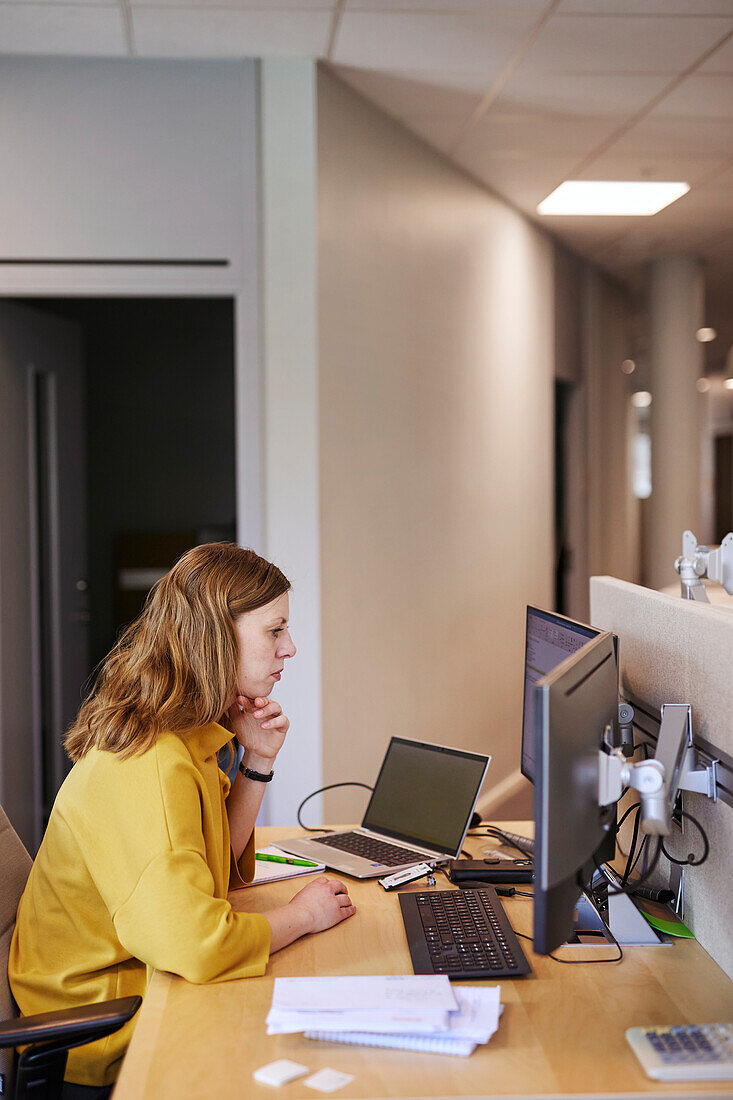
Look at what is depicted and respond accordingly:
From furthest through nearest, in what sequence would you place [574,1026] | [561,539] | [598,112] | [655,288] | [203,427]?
1. [561,539]
2. [655,288]
3. [203,427]
4. [598,112]
5. [574,1026]

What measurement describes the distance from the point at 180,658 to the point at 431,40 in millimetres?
2507

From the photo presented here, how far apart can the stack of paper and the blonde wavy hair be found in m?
0.45

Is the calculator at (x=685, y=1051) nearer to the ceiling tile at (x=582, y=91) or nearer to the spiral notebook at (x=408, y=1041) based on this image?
the spiral notebook at (x=408, y=1041)

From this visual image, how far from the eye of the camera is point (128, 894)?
1.42 m

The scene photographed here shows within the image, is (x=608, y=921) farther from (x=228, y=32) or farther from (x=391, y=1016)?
(x=228, y=32)

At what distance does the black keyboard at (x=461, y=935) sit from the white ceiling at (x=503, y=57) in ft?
8.37

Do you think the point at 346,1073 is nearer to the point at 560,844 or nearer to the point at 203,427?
the point at 560,844

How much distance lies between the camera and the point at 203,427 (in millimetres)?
5484

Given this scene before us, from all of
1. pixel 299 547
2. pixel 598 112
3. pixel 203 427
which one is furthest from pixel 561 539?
pixel 299 547

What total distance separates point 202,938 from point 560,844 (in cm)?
52

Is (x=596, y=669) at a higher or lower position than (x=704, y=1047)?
higher

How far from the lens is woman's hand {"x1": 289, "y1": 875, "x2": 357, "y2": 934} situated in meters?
1.60

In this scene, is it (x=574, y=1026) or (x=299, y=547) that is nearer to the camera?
(x=574, y=1026)

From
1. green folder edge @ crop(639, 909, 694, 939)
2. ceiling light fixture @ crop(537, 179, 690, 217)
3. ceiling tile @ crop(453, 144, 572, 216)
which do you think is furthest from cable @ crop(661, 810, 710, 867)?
ceiling light fixture @ crop(537, 179, 690, 217)
